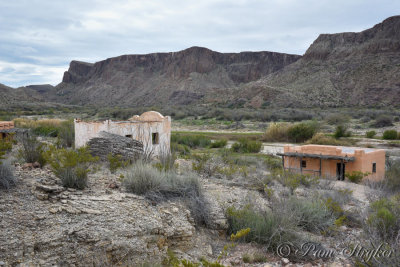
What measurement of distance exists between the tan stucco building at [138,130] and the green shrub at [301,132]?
19219mm

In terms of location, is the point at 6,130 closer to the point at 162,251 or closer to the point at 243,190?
the point at 243,190

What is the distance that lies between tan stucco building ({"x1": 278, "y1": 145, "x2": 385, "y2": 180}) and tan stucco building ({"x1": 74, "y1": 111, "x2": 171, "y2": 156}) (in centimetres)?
660

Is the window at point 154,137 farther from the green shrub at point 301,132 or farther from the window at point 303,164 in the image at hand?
the green shrub at point 301,132

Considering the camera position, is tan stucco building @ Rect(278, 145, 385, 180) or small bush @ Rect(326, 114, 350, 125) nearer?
tan stucco building @ Rect(278, 145, 385, 180)

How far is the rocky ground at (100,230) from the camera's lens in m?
4.82

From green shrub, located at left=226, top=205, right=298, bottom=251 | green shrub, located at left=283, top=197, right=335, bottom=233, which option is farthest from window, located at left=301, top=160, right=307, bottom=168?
green shrub, located at left=226, top=205, right=298, bottom=251

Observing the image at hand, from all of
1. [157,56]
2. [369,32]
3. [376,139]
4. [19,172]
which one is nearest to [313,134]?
[376,139]

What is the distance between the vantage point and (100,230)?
5.28 meters

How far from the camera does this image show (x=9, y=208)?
534 centimetres

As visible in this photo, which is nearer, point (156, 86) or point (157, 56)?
point (156, 86)

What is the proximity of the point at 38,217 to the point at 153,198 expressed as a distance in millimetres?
2177

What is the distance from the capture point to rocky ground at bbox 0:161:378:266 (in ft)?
15.8

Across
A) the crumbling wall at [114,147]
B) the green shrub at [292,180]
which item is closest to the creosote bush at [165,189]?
the crumbling wall at [114,147]

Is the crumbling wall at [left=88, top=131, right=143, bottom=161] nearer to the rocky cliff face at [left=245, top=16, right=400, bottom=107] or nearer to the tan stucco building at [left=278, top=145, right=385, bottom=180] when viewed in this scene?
the tan stucco building at [left=278, top=145, right=385, bottom=180]
